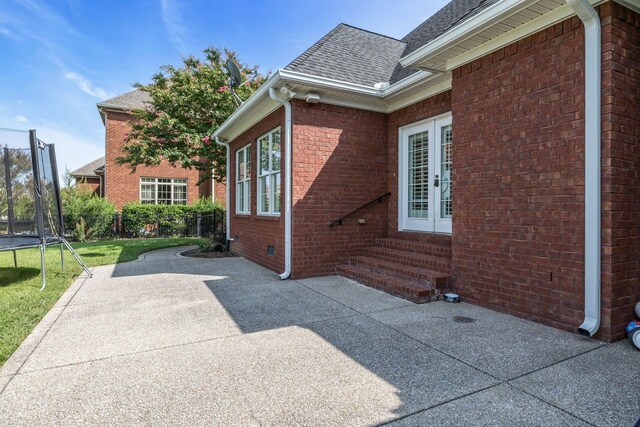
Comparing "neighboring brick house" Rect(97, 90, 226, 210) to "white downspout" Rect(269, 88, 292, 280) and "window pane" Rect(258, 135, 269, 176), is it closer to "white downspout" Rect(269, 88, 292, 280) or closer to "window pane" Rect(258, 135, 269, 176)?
"window pane" Rect(258, 135, 269, 176)

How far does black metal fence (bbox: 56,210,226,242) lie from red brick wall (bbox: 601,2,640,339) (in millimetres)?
11934

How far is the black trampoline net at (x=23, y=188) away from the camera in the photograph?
6344 millimetres

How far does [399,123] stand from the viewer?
22.2 feet

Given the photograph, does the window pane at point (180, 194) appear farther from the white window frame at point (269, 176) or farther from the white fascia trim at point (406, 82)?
the white fascia trim at point (406, 82)

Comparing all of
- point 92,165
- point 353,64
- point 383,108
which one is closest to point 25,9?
point 353,64

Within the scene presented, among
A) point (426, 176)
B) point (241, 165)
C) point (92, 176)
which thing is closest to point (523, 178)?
point (426, 176)

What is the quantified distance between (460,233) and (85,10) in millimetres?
10350

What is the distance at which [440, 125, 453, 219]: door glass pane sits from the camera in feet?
19.1

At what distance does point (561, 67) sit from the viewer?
11.9 ft

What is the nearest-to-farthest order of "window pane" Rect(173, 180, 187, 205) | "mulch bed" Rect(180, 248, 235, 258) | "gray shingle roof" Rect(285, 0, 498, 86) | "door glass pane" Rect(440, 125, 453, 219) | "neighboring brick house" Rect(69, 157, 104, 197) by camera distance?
1. "door glass pane" Rect(440, 125, 453, 219)
2. "gray shingle roof" Rect(285, 0, 498, 86)
3. "mulch bed" Rect(180, 248, 235, 258)
4. "window pane" Rect(173, 180, 187, 205)
5. "neighboring brick house" Rect(69, 157, 104, 197)

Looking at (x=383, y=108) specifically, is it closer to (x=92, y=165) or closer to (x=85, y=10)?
(x=85, y=10)

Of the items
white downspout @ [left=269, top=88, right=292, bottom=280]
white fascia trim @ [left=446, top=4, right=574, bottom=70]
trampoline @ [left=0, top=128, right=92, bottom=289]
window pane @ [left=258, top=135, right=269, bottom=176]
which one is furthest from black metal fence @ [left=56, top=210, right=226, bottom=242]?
white fascia trim @ [left=446, top=4, right=574, bottom=70]

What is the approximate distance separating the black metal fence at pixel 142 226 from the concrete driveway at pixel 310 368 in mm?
9996

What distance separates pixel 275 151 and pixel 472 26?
4.38 meters
